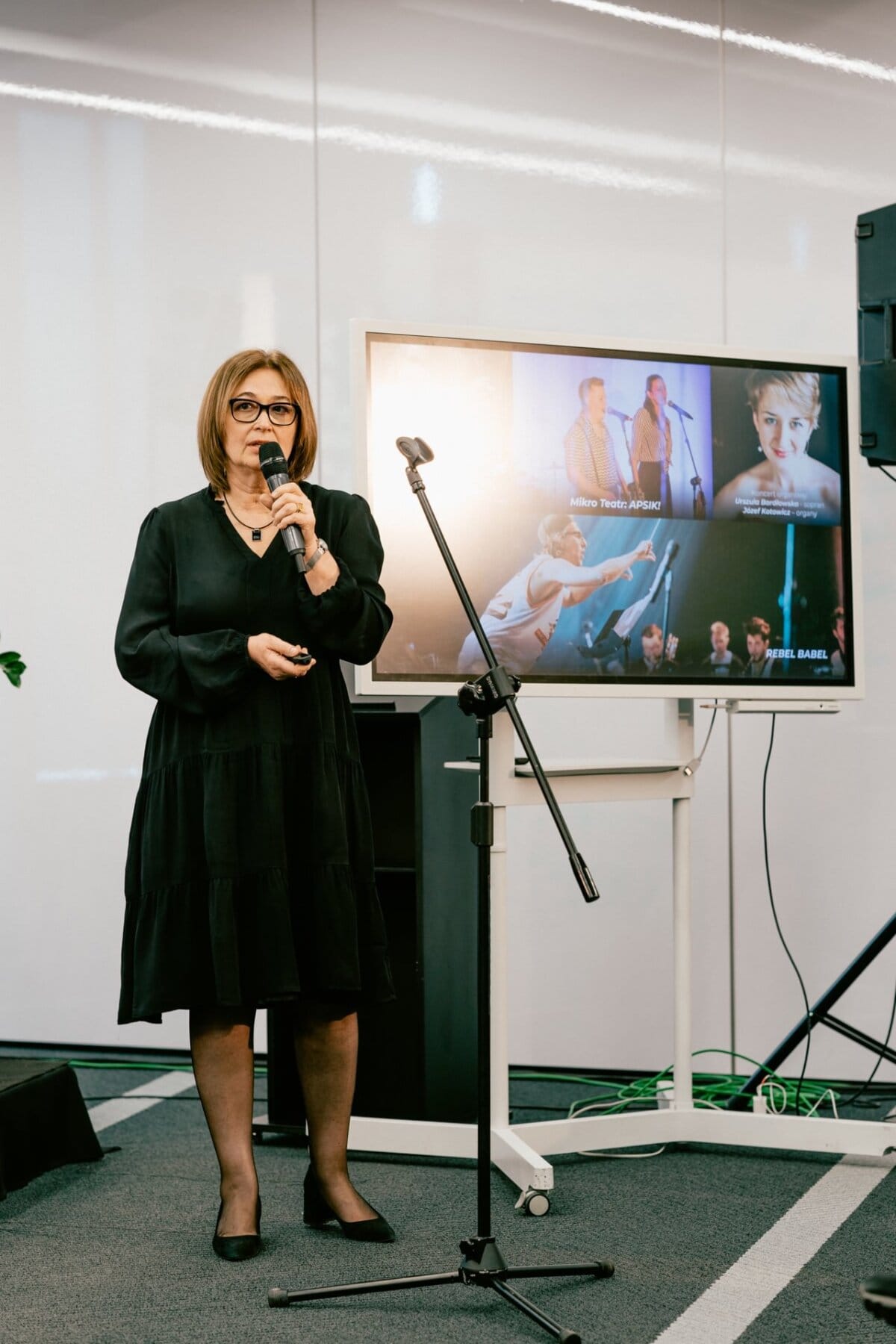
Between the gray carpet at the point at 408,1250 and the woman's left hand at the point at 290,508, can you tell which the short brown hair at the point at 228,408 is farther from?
the gray carpet at the point at 408,1250

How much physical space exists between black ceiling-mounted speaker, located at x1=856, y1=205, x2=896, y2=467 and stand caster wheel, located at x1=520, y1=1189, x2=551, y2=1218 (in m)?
1.64

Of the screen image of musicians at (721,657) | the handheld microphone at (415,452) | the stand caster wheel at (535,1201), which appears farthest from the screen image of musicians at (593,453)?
the stand caster wheel at (535,1201)

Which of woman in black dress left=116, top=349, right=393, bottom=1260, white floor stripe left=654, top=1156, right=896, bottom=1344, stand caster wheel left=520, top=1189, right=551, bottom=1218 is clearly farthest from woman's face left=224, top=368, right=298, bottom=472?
white floor stripe left=654, top=1156, right=896, bottom=1344

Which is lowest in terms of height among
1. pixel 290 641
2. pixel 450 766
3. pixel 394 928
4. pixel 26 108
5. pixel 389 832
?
pixel 394 928

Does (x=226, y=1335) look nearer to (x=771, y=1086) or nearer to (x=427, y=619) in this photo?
(x=427, y=619)

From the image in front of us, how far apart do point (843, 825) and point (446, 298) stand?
1.87 metres

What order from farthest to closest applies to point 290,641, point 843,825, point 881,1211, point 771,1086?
point 843,825 < point 771,1086 < point 881,1211 < point 290,641

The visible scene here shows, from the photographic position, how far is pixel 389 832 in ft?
9.67

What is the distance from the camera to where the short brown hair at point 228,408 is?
2.23m

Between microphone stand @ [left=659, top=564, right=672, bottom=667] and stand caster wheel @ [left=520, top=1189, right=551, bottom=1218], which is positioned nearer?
stand caster wheel @ [left=520, top=1189, right=551, bottom=1218]

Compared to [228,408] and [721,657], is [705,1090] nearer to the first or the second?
[721,657]

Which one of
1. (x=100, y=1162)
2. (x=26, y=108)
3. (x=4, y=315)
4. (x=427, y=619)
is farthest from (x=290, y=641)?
(x=26, y=108)

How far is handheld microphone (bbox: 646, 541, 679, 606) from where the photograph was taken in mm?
2713

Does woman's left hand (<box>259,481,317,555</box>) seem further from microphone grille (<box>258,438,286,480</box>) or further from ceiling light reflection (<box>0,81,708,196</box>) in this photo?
ceiling light reflection (<box>0,81,708,196</box>)
